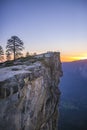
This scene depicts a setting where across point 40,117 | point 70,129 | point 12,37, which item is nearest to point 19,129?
point 40,117

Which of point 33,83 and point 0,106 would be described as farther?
point 33,83

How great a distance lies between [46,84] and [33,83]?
5.87 meters

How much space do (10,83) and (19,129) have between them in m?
9.03

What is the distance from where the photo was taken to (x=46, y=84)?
113 feet

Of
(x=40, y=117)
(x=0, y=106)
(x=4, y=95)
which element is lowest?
(x=40, y=117)

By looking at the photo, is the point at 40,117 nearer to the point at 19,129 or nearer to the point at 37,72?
the point at 19,129

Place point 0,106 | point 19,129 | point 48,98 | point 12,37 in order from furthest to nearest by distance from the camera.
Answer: point 12,37
point 48,98
point 19,129
point 0,106

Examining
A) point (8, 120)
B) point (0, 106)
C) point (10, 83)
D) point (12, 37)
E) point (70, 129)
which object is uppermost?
point (12, 37)

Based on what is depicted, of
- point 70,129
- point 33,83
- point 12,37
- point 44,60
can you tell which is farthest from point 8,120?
point 70,129

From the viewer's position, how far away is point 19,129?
2614cm

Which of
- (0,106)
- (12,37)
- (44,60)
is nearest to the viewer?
(0,106)

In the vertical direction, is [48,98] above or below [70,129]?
above

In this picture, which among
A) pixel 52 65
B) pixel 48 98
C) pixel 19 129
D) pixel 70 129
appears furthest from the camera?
pixel 70 129

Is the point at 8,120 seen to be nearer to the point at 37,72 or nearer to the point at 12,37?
the point at 37,72
